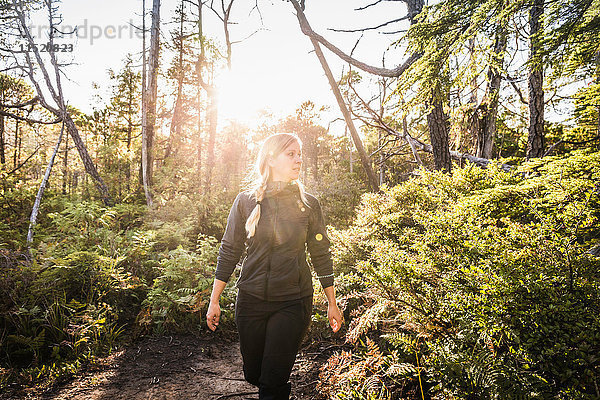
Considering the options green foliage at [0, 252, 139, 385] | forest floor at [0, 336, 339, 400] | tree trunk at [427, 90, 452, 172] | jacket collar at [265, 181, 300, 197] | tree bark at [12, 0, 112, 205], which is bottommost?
forest floor at [0, 336, 339, 400]

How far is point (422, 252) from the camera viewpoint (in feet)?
9.55

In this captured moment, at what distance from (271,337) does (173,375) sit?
8.16 ft

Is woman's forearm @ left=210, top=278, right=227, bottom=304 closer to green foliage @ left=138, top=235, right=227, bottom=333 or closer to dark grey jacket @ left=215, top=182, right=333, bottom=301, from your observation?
dark grey jacket @ left=215, top=182, right=333, bottom=301

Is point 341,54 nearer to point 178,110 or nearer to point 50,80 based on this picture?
point 50,80

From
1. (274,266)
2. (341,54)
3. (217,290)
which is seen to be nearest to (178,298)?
(217,290)

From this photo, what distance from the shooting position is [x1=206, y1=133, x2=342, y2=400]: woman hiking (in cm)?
206

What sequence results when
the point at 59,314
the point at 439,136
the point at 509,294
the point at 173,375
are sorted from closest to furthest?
the point at 509,294, the point at 173,375, the point at 59,314, the point at 439,136

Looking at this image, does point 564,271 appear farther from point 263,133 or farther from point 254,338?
point 263,133

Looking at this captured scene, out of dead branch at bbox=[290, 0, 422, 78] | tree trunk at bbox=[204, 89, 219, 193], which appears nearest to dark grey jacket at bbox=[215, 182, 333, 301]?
dead branch at bbox=[290, 0, 422, 78]

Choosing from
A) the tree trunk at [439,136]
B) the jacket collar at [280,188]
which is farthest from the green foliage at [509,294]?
the tree trunk at [439,136]

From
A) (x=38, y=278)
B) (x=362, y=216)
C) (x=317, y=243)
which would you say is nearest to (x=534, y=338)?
(x=317, y=243)

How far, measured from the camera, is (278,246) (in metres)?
2.29

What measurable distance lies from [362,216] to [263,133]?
30.6 metres

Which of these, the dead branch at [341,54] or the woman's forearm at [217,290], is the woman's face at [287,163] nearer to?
the woman's forearm at [217,290]
